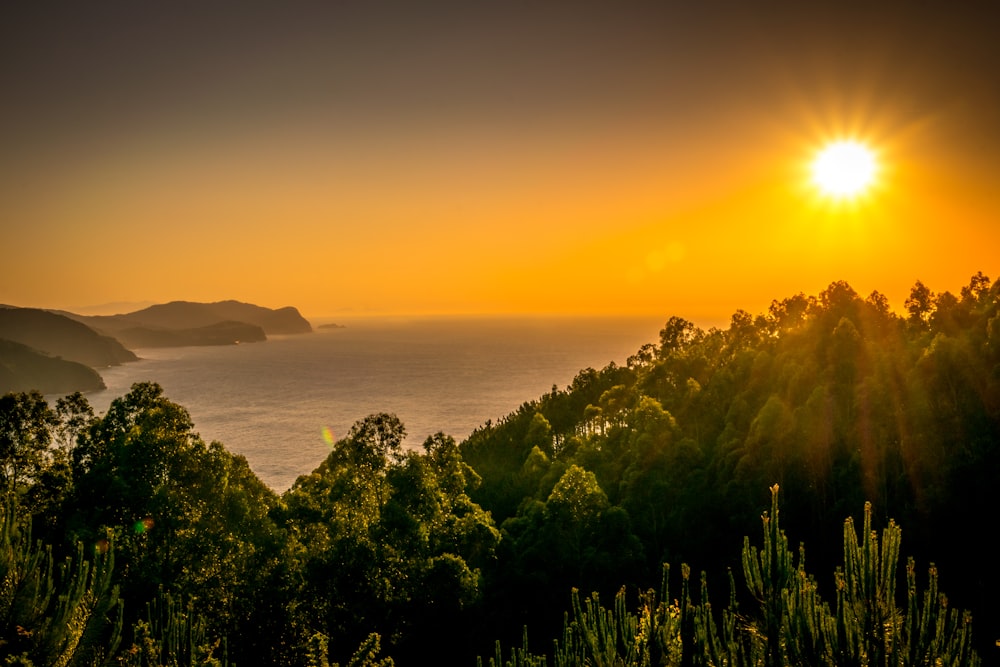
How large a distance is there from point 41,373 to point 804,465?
17081 cm

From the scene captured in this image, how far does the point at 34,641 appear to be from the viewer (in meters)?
10.8

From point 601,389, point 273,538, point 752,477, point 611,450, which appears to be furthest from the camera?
point 601,389

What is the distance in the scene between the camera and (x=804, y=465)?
4153 cm

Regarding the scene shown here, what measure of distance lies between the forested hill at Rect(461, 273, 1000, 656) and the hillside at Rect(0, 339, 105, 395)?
134076 millimetres

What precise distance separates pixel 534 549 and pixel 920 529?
76.3ft

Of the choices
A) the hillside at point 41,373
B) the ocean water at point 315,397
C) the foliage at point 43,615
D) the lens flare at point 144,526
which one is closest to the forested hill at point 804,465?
the lens flare at point 144,526

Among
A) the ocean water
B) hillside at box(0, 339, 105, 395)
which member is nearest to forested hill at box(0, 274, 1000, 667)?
the ocean water

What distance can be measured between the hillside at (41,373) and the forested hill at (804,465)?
13408 centimetres

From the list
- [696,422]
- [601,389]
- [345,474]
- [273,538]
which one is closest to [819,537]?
[696,422]

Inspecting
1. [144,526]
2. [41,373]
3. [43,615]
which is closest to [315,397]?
[41,373]

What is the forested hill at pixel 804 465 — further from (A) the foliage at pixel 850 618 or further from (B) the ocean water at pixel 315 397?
(B) the ocean water at pixel 315 397

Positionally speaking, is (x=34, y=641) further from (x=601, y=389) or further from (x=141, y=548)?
(x=601, y=389)

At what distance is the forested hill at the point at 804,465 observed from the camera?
111 feet

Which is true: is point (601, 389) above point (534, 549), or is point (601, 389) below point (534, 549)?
above
